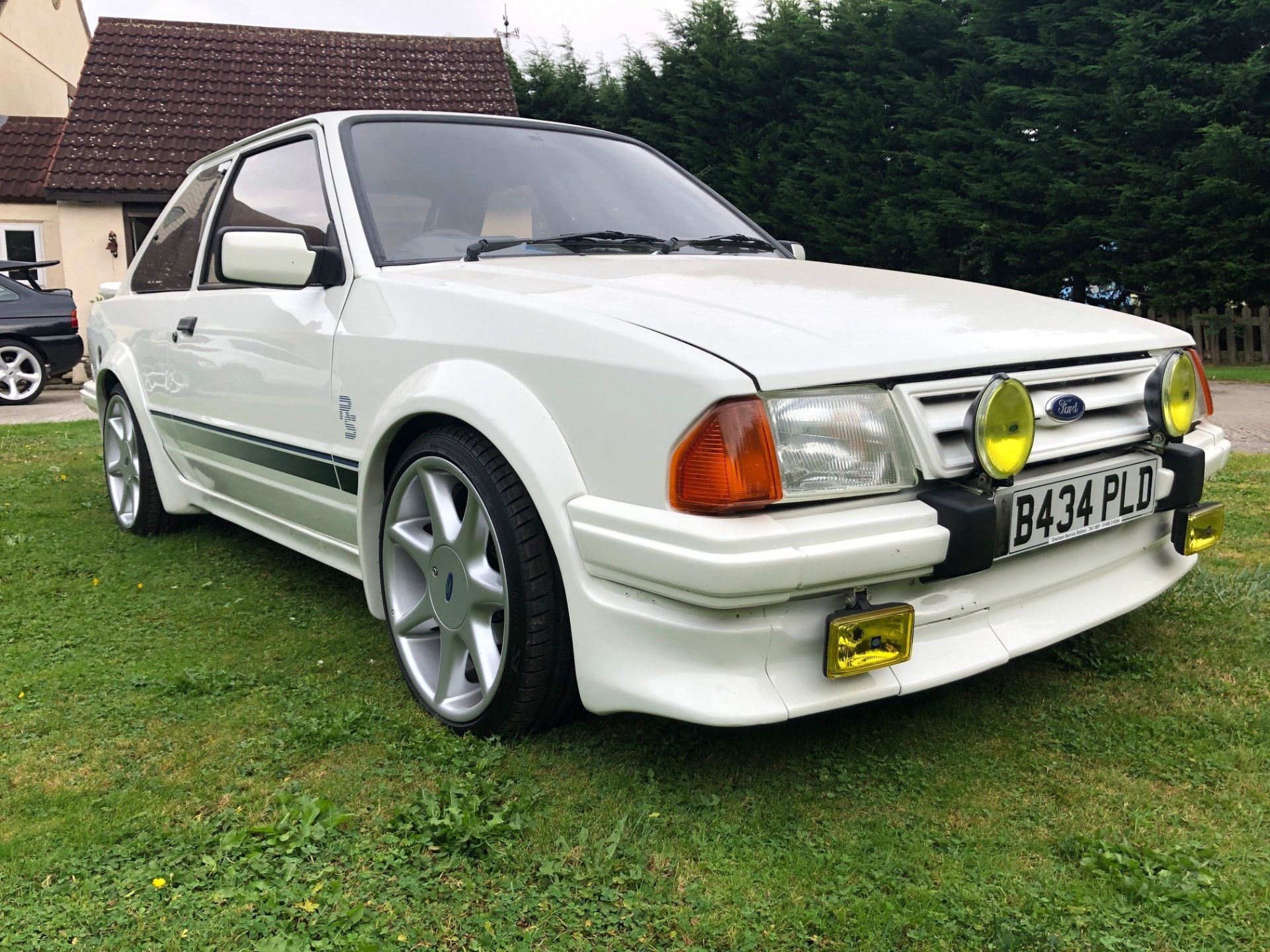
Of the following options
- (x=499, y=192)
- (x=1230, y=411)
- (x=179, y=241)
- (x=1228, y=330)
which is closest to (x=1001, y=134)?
(x=1228, y=330)

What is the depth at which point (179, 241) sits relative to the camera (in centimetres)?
428

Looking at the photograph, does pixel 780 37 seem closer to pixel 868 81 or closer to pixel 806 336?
pixel 868 81

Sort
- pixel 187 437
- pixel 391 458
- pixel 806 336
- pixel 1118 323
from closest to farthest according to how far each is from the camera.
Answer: pixel 806 336
pixel 1118 323
pixel 391 458
pixel 187 437

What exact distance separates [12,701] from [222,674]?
0.52 meters

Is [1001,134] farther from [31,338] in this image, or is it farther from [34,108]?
[34,108]

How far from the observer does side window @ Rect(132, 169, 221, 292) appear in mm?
4062

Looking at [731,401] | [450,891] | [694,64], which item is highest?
[694,64]

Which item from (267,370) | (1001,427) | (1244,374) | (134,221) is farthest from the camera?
(134,221)

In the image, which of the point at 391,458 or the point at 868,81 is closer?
the point at 391,458

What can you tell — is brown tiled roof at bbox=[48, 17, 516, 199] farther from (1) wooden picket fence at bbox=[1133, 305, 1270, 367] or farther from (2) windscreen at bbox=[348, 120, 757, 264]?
(2) windscreen at bbox=[348, 120, 757, 264]

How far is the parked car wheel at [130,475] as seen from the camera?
4.52 meters

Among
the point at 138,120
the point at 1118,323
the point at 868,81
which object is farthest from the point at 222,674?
the point at 138,120

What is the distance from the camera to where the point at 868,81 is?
44.9ft

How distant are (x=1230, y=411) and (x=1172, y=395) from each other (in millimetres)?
6260
